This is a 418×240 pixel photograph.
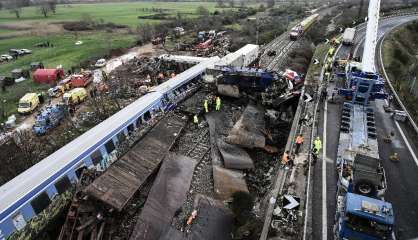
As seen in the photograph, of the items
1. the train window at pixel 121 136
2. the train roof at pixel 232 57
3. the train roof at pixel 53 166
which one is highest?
the train roof at pixel 232 57

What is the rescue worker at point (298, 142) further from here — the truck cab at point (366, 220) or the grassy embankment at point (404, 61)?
the grassy embankment at point (404, 61)

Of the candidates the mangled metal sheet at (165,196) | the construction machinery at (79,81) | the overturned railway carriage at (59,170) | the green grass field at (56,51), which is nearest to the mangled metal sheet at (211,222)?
the mangled metal sheet at (165,196)

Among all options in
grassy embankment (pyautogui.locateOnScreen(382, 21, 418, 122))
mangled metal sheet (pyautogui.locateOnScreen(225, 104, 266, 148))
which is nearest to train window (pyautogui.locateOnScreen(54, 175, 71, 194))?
mangled metal sheet (pyautogui.locateOnScreen(225, 104, 266, 148))

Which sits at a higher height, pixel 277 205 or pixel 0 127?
pixel 277 205

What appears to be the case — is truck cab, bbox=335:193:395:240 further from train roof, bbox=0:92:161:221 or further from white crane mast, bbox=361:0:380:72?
white crane mast, bbox=361:0:380:72

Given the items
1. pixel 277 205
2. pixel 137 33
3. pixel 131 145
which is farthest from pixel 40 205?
pixel 137 33

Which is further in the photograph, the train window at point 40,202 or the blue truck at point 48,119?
the blue truck at point 48,119

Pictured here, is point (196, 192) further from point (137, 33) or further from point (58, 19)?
point (58, 19)
